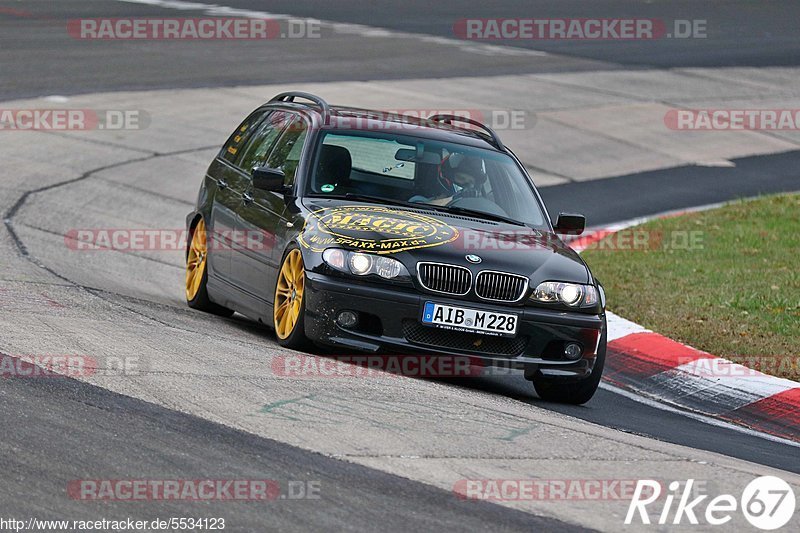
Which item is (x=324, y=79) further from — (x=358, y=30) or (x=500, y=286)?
(x=500, y=286)

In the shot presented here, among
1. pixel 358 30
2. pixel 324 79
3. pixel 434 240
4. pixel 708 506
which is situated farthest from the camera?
pixel 358 30

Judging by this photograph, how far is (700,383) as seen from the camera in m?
9.40

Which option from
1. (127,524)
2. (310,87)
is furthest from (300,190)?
(310,87)

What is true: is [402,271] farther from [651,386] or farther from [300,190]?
[651,386]

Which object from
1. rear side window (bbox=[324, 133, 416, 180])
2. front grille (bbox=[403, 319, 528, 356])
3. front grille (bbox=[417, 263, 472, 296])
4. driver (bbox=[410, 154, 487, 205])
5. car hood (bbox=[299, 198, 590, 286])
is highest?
rear side window (bbox=[324, 133, 416, 180])

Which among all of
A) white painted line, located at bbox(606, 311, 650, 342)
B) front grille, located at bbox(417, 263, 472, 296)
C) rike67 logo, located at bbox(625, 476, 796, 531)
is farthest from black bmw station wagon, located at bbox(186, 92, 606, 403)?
rike67 logo, located at bbox(625, 476, 796, 531)

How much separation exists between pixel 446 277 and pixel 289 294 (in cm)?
112

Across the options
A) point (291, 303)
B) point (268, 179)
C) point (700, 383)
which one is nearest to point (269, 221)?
point (268, 179)

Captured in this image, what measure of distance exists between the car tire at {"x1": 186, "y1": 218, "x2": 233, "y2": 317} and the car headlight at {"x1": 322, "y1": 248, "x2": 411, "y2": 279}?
2.41 m

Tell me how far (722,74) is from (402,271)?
68.5ft

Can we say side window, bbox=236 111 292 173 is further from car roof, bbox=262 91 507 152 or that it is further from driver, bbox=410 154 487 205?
driver, bbox=410 154 487 205

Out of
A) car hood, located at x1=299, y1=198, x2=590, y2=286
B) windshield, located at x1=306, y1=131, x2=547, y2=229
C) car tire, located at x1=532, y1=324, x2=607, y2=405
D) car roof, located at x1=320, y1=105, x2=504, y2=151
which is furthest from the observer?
car roof, located at x1=320, y1=105, x2=504, y2=151

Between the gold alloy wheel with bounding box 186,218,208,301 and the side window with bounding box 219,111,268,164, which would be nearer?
the gold alloy wheel with bounding box 186,218,208,301

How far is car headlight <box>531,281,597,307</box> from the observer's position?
27.3ft
